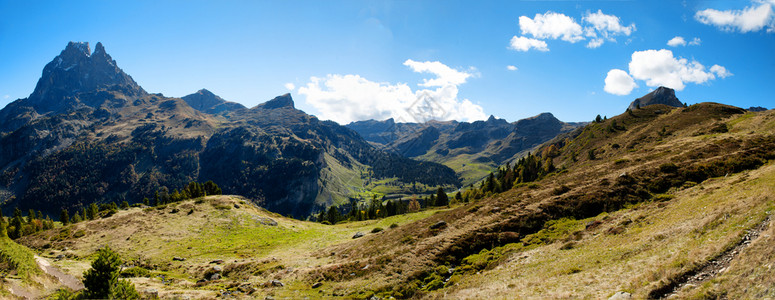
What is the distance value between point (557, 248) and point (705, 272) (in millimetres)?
13599

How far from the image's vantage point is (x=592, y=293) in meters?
19.2

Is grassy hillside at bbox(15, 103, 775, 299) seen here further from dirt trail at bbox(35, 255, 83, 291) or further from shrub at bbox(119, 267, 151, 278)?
dirt trail at bbox(35, 255, 83, 291)

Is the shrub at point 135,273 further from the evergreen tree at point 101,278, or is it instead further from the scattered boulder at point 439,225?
the scattered boulder at point 439,225

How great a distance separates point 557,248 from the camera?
1207 inches

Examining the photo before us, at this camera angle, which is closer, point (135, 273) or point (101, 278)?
point (101, 278)

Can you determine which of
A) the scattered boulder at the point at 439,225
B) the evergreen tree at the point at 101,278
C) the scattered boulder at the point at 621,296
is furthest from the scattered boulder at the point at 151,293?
the scattered boulder at the point at 621,296

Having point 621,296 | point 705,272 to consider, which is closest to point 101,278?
point 621,296

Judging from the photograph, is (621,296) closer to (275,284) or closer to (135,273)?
(275,284)

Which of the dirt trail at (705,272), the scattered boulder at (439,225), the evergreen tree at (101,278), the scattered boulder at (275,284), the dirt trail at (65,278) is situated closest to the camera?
the dirt trail at (705,272)

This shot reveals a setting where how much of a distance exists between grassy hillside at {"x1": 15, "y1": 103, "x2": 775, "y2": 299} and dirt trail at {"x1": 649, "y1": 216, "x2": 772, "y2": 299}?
0.27 ft

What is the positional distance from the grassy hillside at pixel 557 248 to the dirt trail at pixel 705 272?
81mm

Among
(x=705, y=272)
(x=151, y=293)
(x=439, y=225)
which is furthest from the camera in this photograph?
(x=439, y=225)

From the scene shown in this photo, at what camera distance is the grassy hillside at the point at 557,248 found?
18.9 meters

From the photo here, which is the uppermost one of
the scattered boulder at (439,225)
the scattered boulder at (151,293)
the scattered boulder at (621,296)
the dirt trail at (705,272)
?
the dirt trail at (705,272)
